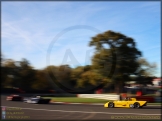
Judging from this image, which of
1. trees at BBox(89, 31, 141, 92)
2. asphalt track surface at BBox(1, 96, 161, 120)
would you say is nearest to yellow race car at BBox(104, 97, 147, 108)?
asphalt track surface at BBox(1, 96, 161, 120)

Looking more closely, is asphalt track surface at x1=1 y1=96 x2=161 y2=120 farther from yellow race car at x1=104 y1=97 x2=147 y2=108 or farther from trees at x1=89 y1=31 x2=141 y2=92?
trees at x1=89 y1=31 x2=141 y2=92

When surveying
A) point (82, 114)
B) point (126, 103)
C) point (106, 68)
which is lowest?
point (82, 114)

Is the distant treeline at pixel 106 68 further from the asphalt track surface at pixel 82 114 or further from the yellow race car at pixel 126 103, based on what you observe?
the asphalt track surface at pixel 82 114

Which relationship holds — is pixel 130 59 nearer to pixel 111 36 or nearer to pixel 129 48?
pixel 129 48

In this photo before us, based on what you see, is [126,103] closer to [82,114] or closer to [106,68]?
[82,114]

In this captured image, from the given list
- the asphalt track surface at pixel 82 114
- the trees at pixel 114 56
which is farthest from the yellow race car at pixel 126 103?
the trees at pixel 114 56

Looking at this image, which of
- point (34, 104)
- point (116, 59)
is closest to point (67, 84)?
point (116, 59)

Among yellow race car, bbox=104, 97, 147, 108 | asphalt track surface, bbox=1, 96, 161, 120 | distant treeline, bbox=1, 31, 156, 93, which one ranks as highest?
distant treeline, bbox=1, 31, 156, 93

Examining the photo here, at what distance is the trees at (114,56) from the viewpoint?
28.4 feet

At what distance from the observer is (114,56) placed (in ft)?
29.0

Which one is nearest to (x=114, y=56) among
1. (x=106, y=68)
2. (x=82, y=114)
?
(x=106, y=68)

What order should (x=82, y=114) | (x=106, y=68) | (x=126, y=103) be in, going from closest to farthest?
(x=106, y=68), (x=82, y=114), (x=126, y=103)

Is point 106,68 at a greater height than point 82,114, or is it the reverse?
point 106,68

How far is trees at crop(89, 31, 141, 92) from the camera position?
8664 mm
